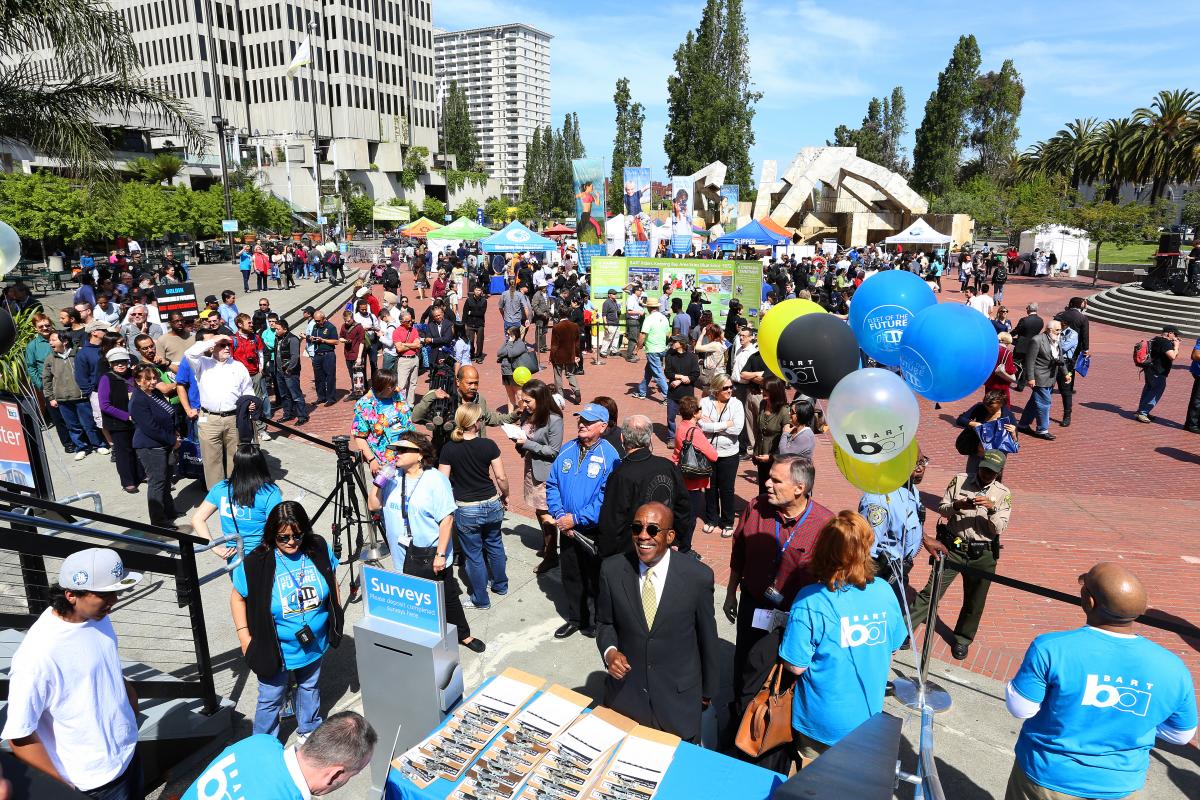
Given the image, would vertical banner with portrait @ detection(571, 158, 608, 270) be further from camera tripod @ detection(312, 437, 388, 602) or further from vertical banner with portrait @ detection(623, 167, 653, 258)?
camera tripod @ detection(312, 437, 388, 602)

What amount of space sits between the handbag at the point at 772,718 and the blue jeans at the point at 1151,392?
11.3 metres

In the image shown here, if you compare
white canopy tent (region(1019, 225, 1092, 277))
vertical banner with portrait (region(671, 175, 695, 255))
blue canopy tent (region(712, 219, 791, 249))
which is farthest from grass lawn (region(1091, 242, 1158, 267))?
vertical banner with portrait (region(671, 175, 695, 255))

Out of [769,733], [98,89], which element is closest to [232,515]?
[769,733]

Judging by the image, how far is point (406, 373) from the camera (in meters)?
11.7

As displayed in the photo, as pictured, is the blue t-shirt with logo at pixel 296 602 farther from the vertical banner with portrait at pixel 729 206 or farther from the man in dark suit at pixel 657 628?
the vertical banner with portrait at pixel 729 206

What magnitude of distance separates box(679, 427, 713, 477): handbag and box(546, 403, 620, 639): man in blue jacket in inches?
51.1

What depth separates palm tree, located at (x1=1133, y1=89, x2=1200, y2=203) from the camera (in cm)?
3106

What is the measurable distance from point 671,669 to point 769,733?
532 mm

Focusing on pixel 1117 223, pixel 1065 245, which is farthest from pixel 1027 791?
pixel 1065 245

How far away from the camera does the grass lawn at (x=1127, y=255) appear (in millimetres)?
40994

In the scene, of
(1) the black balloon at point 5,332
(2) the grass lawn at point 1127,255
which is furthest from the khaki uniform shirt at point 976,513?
(2) the grass lawn at point 1127,255

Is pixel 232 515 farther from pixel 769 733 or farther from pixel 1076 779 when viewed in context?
pixel 1076 779

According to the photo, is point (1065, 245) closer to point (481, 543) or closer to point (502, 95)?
point (481, 543)

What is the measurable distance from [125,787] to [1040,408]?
38.7 ft
